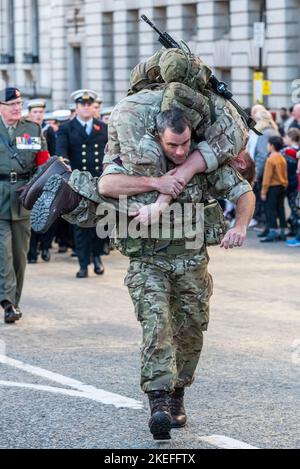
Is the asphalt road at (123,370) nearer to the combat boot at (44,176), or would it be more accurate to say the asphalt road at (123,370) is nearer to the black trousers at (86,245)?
the black trousers at (86,245)

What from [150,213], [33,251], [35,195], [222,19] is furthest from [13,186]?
[222,19]

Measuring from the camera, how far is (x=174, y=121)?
7.25 m

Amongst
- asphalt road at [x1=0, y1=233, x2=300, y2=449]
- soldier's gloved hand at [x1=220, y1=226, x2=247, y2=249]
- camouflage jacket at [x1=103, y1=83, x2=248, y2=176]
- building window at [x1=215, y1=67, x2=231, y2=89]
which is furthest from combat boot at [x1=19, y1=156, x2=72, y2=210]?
building window at [x1=215, y1=67, x2=231, y2=89]

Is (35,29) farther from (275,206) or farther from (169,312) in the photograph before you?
(169,312)

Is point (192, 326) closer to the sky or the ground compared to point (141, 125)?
closer to the ground

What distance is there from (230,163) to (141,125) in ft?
1.74

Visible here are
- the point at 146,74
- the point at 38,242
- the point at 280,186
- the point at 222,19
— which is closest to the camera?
the point at 146,74

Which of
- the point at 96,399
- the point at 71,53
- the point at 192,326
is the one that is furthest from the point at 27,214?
the point at 71,53

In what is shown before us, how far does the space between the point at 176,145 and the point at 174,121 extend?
0.43ft

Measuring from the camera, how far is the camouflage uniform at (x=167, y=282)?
738 centimetres

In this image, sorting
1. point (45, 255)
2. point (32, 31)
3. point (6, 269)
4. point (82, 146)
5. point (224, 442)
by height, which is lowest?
point (32, 31)

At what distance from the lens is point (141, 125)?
742 centimetres

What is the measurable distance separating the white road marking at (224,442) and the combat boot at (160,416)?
23 cm
